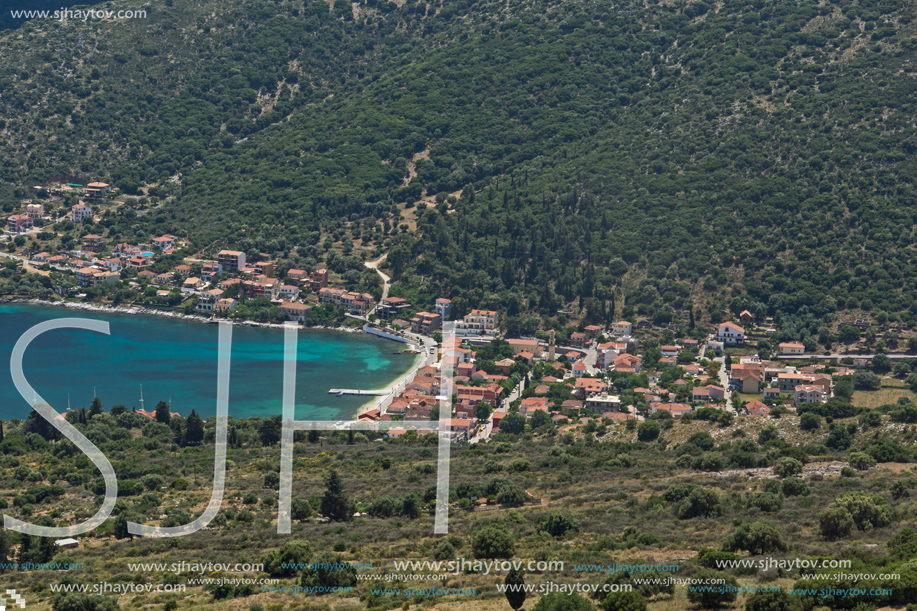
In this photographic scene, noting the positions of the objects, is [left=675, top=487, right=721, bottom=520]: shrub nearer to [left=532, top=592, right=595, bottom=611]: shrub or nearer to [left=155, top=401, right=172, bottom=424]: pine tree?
[left=532, top=592, right=595, bottom=611]: shrub

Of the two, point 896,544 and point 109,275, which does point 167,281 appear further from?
point 896,544

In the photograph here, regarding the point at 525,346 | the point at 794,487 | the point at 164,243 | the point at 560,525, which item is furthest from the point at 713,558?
the point at 164,243

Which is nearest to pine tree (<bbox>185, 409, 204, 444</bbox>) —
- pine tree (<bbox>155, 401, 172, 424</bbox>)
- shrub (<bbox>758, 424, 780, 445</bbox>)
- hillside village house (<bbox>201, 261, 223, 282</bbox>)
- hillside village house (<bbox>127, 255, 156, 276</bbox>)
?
pine tree (<bbox>155, 401, 172, 424</bbox>)

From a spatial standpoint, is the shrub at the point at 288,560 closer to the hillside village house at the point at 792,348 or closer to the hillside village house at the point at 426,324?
the hillside village house at the point at 792,348

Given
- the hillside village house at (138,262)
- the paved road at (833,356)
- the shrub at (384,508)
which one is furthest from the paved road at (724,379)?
the hillside village house at (138,262)

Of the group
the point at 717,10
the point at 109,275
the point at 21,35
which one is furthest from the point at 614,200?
the point at 21,35

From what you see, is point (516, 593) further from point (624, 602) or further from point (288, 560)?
point (288, 560)
